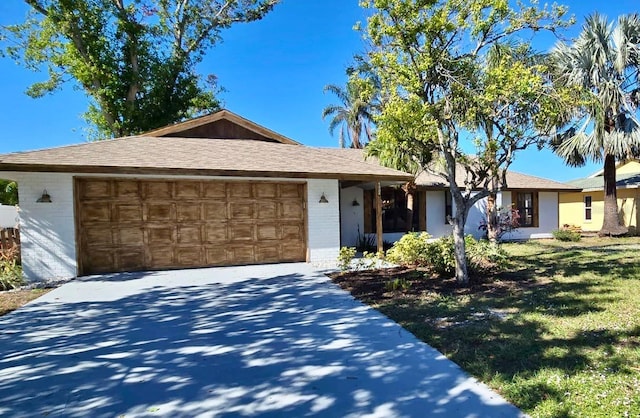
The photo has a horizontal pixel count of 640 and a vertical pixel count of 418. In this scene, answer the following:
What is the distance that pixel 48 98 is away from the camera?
17953mm

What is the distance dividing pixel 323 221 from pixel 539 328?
631 cm

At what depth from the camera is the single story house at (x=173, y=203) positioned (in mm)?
7867

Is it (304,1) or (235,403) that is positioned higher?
(304,1)

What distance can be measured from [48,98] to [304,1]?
1421 cm

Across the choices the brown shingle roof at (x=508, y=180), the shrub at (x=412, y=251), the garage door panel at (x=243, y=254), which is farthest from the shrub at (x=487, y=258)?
the brown shingle roof at (x=508, y=180)

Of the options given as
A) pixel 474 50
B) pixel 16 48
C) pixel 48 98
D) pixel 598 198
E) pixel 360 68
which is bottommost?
pixel 598 198

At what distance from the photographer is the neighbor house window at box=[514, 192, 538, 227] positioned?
17078 mm

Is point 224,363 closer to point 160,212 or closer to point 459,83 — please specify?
point 459,83

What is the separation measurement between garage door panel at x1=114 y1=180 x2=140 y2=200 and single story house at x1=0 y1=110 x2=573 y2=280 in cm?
3

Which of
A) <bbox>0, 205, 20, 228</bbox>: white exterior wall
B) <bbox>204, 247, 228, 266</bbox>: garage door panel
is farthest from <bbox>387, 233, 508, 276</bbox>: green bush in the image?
<bbox>0, 205, 20, 228</bbox>: white exterior wall

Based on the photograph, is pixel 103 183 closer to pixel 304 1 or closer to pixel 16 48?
pixel 304 1

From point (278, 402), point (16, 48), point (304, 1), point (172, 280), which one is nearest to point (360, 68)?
point (172, 280)

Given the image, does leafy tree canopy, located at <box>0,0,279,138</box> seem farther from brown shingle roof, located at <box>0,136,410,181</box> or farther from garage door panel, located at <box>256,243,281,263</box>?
garage door panel, located at <box>256,243,281,263</box>

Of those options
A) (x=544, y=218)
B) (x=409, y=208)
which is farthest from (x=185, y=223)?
(x=544, y=218)
